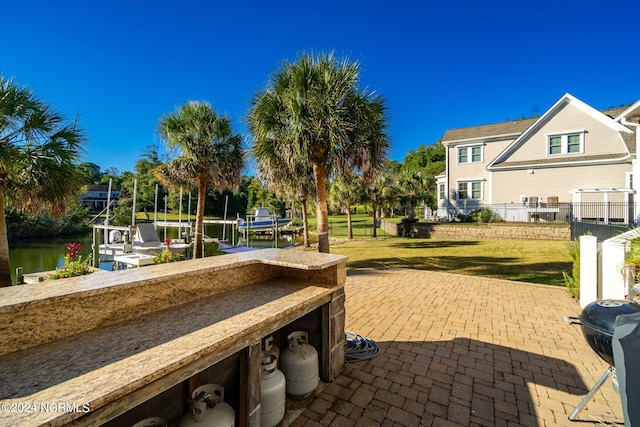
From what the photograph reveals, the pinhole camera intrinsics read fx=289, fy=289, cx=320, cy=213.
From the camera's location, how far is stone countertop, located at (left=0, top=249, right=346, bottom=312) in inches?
70.9

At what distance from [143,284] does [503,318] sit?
5640 mm

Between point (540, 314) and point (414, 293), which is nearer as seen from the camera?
point (540, 314)

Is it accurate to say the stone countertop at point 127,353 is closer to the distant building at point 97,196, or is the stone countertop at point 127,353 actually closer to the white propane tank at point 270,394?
the white propane tank at point 270,394

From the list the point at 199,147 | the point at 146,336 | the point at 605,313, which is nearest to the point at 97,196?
the point at 199,147

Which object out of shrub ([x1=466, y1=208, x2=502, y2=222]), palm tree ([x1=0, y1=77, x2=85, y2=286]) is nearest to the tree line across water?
palm tree ([x1=0, y1=77, x2=85, y2=286])

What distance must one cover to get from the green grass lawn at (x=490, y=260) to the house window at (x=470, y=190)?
763cm

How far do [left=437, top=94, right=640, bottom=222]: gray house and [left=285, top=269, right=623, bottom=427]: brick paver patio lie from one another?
49.6 ft

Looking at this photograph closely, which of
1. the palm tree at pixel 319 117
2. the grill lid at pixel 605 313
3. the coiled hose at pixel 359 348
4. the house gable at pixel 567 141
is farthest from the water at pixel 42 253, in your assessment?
the house gable at pixel 567 141

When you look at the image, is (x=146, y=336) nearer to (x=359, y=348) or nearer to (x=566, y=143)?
(x=359, y=348)

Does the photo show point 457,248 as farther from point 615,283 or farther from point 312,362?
point 312,362

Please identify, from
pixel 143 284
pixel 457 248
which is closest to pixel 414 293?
pixel 143 284

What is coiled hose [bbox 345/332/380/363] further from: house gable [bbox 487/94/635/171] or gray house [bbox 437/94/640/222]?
house gable [bbox 487/94/635/171]

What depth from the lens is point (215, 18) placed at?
12469 millimetres

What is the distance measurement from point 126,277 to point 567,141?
25070mm
